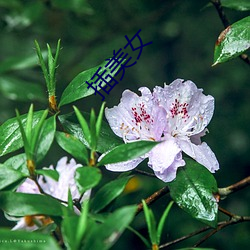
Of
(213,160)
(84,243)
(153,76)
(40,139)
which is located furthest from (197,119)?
(153,76)

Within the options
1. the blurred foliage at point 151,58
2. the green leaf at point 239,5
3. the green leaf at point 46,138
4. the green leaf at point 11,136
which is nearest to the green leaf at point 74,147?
the green leaf at point 46,138

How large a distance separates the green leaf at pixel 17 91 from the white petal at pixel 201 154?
104 centimetres

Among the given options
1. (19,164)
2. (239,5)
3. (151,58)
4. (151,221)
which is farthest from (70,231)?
(151,58)

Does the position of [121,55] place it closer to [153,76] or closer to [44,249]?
[44,249]

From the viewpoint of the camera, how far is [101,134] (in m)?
1.18

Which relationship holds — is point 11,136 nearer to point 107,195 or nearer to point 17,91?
point 107,195

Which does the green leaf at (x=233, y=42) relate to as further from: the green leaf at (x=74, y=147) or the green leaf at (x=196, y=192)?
the green leaf at (x=74, y=147)

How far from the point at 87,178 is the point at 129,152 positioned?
0.08m

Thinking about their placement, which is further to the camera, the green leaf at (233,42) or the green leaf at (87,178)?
the green leaf at (233,42)

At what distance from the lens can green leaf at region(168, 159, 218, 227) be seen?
1.10 metres

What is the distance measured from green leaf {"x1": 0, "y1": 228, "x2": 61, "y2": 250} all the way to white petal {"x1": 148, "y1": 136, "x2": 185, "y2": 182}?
1.27 ft

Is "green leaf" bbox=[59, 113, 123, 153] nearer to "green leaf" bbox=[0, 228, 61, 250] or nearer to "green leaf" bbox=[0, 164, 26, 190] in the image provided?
"green leaf" bbox=[0, 164, 26, 190]

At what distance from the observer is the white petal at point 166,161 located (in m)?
1.14

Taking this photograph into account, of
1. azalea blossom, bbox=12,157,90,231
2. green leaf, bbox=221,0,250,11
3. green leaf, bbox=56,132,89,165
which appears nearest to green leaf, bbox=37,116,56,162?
green leaf, bbox=56,132,89,165
